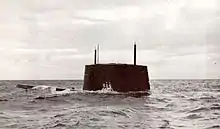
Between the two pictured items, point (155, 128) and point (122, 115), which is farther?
point (122, 115)

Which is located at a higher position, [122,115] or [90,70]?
[90,70]

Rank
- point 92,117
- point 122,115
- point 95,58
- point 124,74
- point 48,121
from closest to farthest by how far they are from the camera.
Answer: point 48,121
point 92,117
point 122,115
point 124,74
point 95,58

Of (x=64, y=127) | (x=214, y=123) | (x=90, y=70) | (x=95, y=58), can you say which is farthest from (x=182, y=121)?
(x=95, y=58)

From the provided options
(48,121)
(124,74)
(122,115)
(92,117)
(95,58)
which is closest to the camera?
(48,121)

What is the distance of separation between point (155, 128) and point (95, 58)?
2297 centimetres

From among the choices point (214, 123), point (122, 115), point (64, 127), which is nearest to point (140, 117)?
Result: point (122, 115)

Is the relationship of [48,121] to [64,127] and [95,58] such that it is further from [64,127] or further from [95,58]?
[95,58]

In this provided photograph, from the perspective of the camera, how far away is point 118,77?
29984mm

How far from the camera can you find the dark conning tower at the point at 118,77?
30.0 m

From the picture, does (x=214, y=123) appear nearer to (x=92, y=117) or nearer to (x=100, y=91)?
(x=92, y=117)

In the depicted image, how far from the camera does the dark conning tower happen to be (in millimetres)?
29961

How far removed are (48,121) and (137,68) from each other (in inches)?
705

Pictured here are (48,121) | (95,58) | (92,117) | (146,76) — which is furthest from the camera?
(95,58)

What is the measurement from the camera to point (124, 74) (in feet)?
98.2
